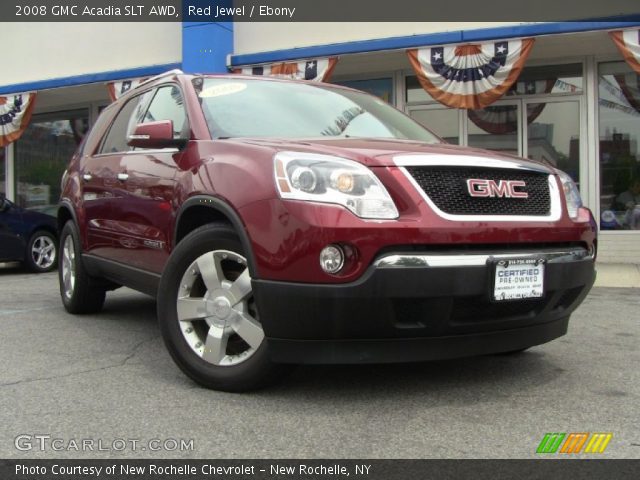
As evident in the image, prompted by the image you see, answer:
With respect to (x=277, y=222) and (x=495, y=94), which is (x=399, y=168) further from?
(x=495, y=94)

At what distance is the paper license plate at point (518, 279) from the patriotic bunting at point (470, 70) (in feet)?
21.2

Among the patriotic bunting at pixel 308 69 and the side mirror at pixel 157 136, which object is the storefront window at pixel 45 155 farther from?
the side mirror at pixel 157 136

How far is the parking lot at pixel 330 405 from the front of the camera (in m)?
2.58

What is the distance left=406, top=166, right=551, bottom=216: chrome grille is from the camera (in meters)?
2.93

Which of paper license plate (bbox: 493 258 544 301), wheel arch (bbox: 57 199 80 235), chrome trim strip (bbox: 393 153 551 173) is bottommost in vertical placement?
paper license plate (bbox: 493 258 544 301)

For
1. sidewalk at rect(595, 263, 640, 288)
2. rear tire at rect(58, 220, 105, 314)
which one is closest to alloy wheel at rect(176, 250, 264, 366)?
rear tire at rect(58, 220, 105, 314)

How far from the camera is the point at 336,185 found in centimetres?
283

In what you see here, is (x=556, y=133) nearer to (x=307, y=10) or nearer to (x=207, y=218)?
(x=307, y=10)

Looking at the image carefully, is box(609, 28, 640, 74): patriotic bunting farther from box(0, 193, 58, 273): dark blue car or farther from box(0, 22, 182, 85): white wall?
box(0, 193, 58, 273): dark blue car

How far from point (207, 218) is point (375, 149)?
1022 mm

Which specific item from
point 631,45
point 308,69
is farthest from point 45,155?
point 631,45

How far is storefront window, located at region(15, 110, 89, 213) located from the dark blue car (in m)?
5.54

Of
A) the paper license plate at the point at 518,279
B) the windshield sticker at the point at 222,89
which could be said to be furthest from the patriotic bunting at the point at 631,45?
the paper license plate at the point at 518,279

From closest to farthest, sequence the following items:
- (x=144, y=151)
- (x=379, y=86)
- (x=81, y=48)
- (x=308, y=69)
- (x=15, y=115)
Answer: (x=144, y=151)
(x=308, y=69)
(x=379, y=86)
(x=81, y=48)
(x=15, y=115)
